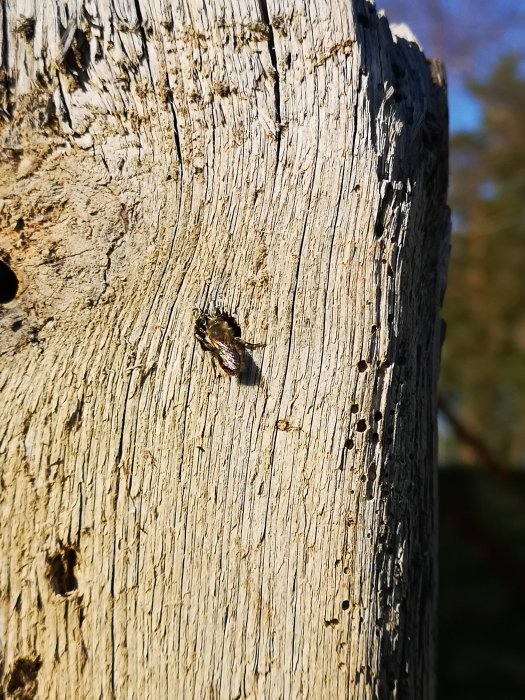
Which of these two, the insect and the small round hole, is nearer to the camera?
the insect

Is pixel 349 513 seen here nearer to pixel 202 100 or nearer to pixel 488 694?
pixel 202 100

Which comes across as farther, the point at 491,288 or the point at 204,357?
the point at 491,288

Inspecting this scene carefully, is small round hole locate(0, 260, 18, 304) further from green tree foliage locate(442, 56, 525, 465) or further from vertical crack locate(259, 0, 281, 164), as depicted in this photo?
green tree foliage locate(442, 56, 525, 465)

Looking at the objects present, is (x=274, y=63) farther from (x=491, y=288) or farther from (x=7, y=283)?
(x=491, y=288)

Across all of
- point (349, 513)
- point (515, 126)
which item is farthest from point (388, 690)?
point (515, 126)

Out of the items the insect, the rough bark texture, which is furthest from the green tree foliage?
the insect

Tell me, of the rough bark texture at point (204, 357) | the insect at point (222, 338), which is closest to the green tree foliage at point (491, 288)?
the rough bark texture at point (204, 357)

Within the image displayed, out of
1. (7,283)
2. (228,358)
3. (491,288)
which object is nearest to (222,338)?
(228,358)
